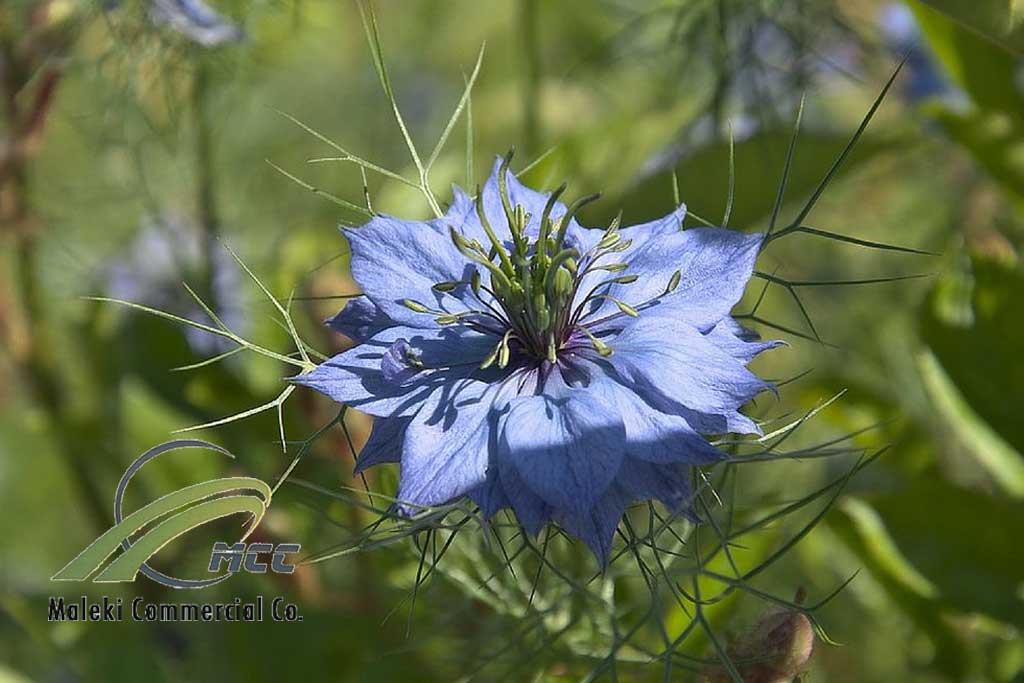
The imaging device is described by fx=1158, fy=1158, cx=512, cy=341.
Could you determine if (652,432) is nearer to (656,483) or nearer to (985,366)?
(656,483)

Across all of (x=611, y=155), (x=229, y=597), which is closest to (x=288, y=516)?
(x=229, y=597)

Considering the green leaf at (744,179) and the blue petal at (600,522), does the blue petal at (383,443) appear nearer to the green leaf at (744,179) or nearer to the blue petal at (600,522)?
the blue petal at (600,522)

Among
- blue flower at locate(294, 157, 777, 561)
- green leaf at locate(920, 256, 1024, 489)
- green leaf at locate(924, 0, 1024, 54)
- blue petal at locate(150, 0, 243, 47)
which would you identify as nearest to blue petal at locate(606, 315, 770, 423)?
blue flower at locate(294, 157, 777, 561)

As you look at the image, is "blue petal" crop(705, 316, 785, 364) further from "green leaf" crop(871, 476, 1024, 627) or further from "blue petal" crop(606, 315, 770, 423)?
"green leaf" crop(871, 476, 1024, 627)

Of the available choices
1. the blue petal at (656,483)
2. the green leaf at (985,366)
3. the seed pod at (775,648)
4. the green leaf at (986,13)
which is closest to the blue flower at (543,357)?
the blue petal at (656,483)

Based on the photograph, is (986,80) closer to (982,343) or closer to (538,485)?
(982,343)
